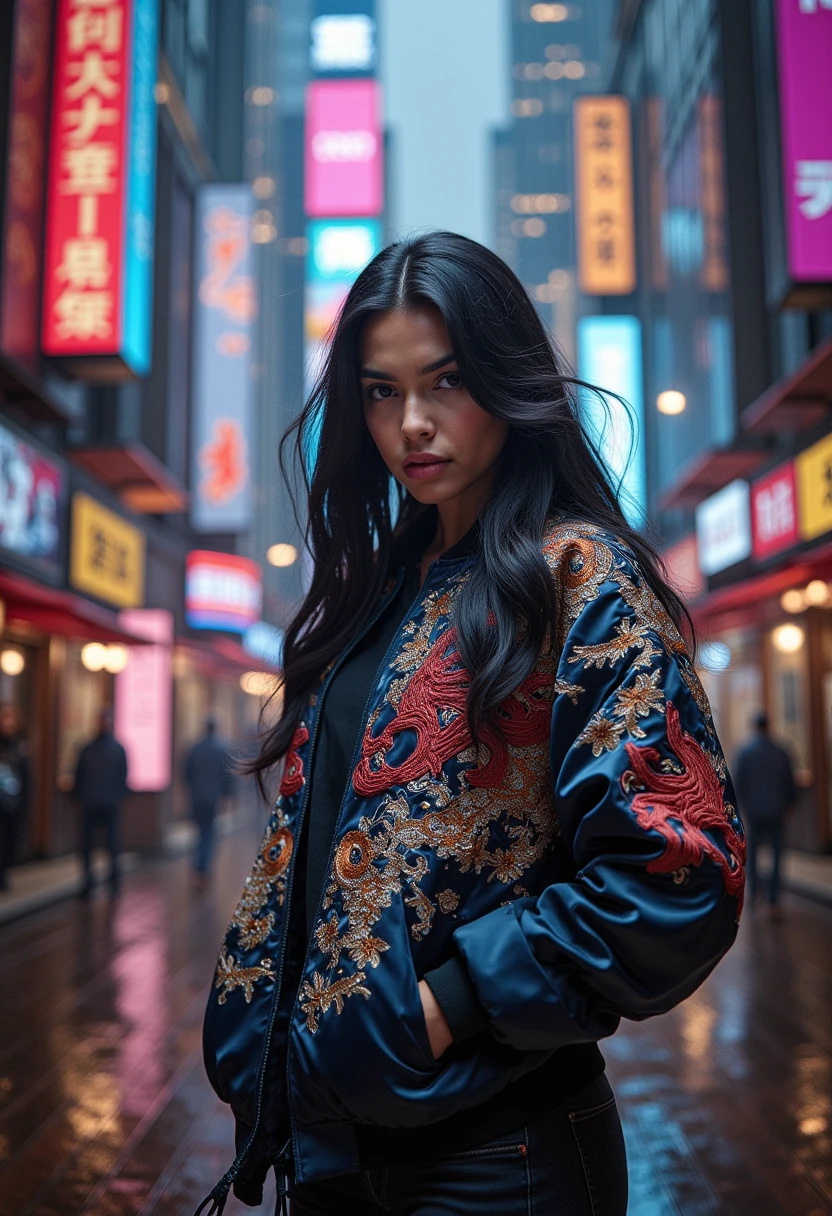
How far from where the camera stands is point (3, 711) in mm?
9602

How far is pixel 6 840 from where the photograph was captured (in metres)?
9.45

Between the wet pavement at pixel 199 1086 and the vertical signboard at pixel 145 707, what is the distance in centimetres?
646

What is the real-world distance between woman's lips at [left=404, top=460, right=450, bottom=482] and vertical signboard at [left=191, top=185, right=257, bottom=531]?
15876 mm

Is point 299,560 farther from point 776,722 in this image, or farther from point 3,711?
point 776,722

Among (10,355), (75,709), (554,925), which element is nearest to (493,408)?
(554,925)

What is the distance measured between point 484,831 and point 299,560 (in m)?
0.79

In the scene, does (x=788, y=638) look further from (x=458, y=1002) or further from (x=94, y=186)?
(x=458, y=1002)

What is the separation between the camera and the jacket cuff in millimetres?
1052

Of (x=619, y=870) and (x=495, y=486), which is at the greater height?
(x=495, y=486)

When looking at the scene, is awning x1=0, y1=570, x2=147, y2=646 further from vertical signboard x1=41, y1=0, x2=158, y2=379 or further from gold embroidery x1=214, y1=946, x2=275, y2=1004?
gold embroidery x1=214, y1=946, x2=275, y2=1004

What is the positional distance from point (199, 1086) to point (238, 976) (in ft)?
11.6

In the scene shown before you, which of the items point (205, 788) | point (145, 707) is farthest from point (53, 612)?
point (145, 707)

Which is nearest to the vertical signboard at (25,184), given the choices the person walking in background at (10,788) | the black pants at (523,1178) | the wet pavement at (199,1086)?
the person walking in background at (10,788)

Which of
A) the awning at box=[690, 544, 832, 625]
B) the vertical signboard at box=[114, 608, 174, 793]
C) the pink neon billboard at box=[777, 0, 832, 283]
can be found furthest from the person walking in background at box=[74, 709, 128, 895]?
the pink neon billboard at box=[777, 0, 832, 283]
